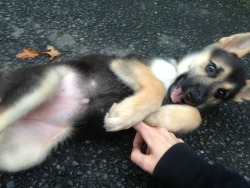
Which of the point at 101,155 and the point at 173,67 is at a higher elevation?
the point at 173,67

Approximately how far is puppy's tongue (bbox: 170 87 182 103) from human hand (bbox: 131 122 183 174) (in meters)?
0.64

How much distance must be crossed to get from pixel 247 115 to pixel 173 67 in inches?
41.4

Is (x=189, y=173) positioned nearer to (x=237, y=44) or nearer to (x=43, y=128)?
(x=43, y=128)

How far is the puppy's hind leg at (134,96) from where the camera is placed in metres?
2.73

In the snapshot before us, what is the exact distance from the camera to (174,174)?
2.42 meters

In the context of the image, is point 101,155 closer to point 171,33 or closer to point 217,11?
point 171,33

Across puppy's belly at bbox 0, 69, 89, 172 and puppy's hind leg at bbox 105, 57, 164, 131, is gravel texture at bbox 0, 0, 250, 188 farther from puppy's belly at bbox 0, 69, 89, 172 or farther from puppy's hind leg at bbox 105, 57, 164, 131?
puppy's hind leg at bbox 105, 57, 164, 131

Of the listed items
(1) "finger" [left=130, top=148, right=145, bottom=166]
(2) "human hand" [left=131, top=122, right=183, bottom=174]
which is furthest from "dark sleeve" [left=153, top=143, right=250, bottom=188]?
(1) "finger" [left=130, top=148, right=145, bottom=166]

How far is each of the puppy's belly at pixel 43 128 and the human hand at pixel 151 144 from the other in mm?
577

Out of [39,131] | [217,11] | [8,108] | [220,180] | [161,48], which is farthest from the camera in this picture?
[217,11]

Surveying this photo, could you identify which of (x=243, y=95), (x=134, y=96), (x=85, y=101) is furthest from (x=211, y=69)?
(x=85, y=101)

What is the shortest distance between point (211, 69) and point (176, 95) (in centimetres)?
54

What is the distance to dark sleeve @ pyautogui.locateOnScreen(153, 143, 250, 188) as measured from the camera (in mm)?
2340

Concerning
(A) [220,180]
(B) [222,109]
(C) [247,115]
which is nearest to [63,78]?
(A) [220,180]
